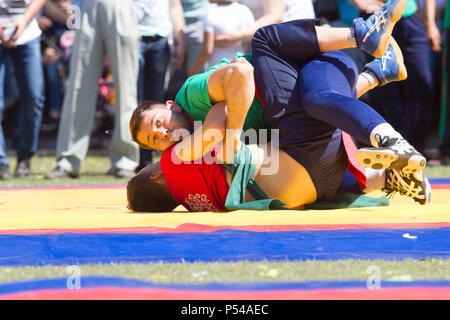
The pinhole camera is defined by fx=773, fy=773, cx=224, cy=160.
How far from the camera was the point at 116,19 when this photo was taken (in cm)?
513

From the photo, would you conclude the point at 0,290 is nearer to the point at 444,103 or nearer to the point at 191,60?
the point at 191,60

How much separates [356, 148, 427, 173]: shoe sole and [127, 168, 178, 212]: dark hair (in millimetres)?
944

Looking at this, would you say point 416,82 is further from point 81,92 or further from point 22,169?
point 22,169

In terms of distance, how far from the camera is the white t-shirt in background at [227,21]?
4867mm

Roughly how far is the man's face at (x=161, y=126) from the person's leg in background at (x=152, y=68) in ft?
7.46

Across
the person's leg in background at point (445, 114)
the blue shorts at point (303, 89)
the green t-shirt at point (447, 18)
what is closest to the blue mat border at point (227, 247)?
the blue shorts at point (303, 89)

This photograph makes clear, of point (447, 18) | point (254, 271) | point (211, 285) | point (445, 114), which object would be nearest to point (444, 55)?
point (447, 18)

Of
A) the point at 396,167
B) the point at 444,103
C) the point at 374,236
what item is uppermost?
the point at 396,167

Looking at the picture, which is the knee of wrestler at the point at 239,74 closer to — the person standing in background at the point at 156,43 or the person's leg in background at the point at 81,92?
the person's leg in background at the point at 81,92

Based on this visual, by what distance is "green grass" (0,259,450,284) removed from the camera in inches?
96.2

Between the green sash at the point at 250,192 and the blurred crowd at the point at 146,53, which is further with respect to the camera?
the blurred crowd at the point at 146,53

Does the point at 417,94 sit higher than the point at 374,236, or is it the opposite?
the point at 374,236

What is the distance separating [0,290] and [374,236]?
1287mm
